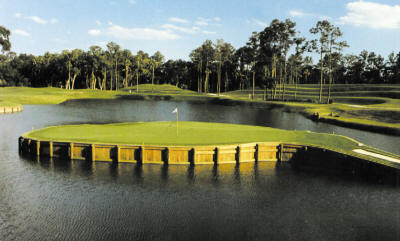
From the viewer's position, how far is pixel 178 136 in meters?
38.4

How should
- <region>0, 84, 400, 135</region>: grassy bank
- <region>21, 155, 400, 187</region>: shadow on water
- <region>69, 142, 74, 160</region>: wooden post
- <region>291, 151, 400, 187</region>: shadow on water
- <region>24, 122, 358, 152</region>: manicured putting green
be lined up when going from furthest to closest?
<region>0, 84, 400, 135</region>: grassy bank → <region>24, 122, 358, 152</region>: manicured putting green → <region>69, 142, 74, 160</region>: wooden post → <region>21, 155, 400, 187</region>: shadow on water → <region>291, 151, 400, 187</region>: shadow on water

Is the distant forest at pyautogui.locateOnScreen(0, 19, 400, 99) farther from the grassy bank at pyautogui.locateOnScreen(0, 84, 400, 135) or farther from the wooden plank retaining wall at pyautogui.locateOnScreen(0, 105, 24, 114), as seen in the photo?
the wooden plank retaining wall at pyautogui.locateOnScreen(0, 105, 24, 114)

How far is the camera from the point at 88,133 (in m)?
39.7

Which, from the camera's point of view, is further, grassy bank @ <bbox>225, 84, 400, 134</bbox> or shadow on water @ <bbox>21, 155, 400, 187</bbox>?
grassy bank @ <bbox>225, 84, 400, 134</bbox>

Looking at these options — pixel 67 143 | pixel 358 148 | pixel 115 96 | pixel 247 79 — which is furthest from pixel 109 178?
pixel 247 79

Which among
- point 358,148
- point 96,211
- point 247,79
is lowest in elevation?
point 96,211

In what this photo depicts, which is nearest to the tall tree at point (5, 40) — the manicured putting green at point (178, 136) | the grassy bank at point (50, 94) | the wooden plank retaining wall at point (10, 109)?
the grassy bank at point (50, 94)

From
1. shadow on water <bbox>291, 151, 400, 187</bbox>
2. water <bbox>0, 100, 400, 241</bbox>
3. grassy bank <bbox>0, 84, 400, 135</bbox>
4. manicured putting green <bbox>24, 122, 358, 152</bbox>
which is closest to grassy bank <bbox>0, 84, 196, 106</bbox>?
grassy bank <bbox>0, 84, 400, 135</bbox>

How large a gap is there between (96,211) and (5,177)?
1243cm

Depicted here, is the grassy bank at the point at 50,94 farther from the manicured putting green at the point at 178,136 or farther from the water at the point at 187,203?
the water at the point at 187,203

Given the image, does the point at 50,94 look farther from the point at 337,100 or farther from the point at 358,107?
the point at 358,107

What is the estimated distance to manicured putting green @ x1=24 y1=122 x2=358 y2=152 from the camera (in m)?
35.2

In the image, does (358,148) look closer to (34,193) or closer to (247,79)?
(34,193)

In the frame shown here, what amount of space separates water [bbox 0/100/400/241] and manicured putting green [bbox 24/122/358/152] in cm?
372
